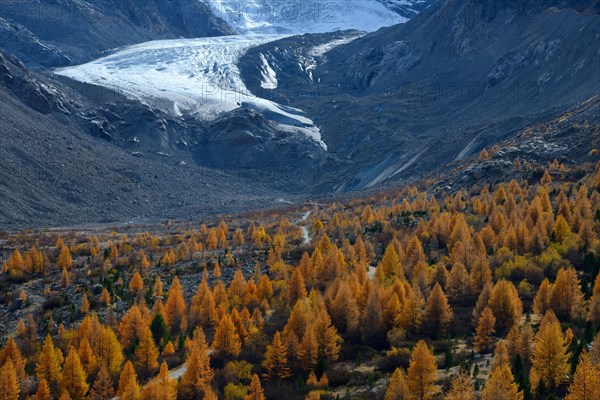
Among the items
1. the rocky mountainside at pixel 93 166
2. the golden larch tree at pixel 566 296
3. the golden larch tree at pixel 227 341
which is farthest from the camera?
the rocky mountainside at pixel 93 166

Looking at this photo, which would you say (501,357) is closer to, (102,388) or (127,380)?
(127,380)

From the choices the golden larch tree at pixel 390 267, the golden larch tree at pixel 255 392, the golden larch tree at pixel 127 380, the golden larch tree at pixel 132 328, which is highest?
the golden larch tree at pixel 390 267

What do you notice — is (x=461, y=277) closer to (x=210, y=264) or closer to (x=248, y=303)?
(x=248, y=303)

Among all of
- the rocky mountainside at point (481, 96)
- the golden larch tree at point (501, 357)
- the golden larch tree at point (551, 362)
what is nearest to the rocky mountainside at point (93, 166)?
the rocky mountainside at point (481, 96)

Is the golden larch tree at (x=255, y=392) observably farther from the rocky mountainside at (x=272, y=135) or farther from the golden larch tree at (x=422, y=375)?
the rocky mountainside at (x=272, y=135)

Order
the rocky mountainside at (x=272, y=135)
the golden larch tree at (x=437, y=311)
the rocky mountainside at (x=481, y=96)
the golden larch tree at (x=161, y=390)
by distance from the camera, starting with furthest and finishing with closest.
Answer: the rocky mountainside at (x=481, y=96)
the rocky mountainside at (x=272, y=135)
the golden larch tree at (x=437, y=311)
the golden larch tree at (x=161, y=390)

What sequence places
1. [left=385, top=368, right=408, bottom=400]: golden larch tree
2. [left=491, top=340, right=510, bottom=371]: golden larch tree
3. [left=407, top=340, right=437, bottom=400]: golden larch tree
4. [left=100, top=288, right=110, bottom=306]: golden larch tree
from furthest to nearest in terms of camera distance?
[left=100, top=288, right=110, bottom=306]: golden larch tree, [left=491, top=340, right=510, bottom=371]: golden larch tree, [left=407, top=340, right=437, bottom=400]: golden larch tree, [left=385, top=368, right=408, bottom=400]: golden larch tree

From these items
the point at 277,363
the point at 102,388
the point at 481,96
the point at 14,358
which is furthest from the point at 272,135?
the point at 277,363

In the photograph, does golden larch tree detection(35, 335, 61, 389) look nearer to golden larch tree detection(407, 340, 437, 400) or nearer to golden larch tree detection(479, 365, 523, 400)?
golden larch tree detection(407, 340, 437, 400)

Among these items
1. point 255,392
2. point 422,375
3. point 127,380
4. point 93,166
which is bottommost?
point 255,392

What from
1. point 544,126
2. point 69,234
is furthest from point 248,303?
point 544,126

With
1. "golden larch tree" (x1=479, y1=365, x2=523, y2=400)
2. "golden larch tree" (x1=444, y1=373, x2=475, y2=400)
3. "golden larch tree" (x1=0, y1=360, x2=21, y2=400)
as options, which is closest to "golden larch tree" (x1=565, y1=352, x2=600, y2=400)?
"golden larch tree" (x1=479, y1=365, x2=523, y2=400)
